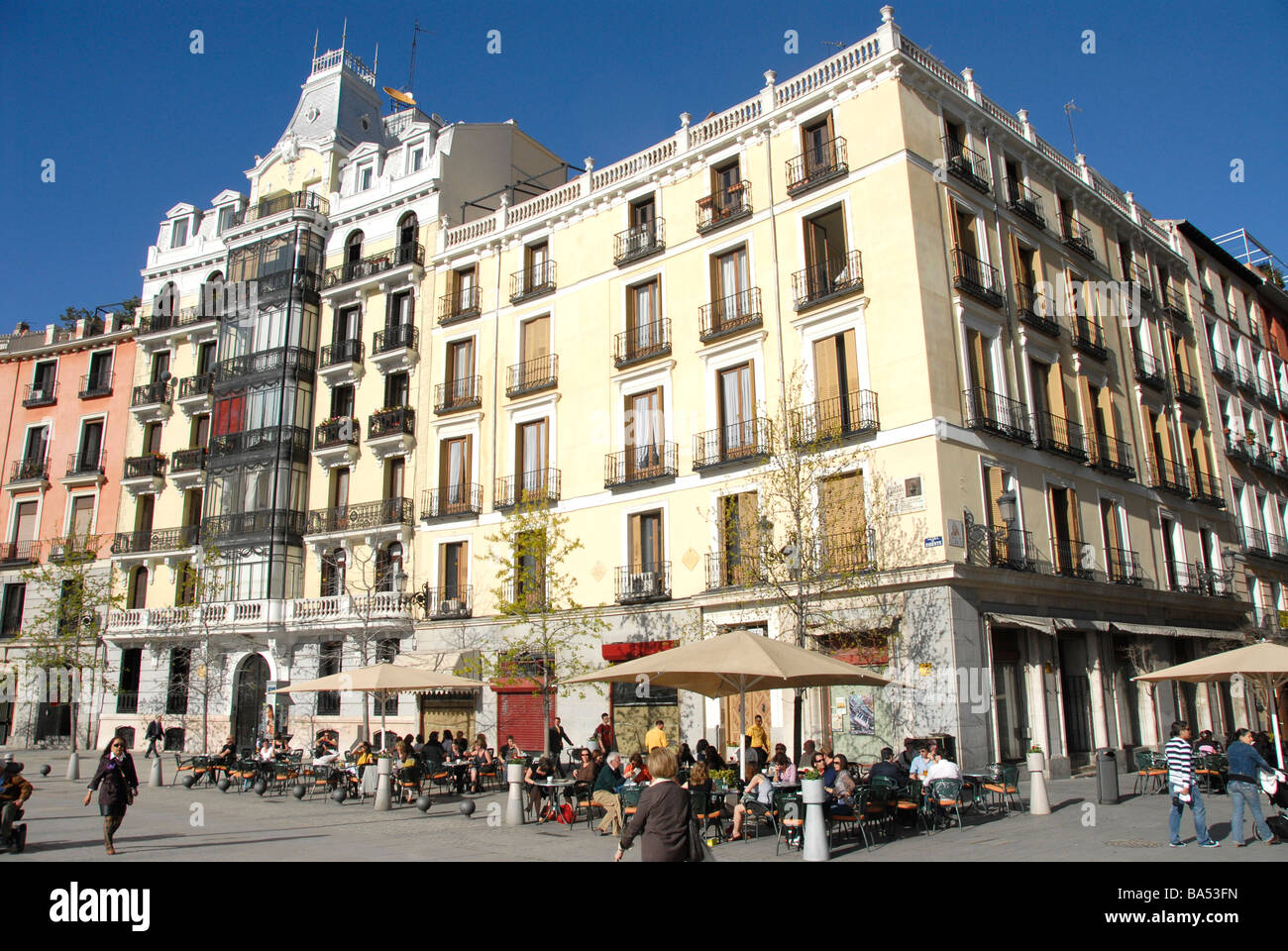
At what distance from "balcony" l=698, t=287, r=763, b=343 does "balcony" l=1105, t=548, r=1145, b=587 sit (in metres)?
12.3

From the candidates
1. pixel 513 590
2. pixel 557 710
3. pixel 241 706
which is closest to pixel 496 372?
pixel 513 590

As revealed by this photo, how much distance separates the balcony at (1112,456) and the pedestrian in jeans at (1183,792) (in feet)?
52.4

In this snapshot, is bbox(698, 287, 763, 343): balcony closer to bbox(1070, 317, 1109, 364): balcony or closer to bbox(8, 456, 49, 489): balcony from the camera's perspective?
bbox(1070, 317, 1109, 364): balcony

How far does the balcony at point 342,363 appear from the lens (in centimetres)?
3497

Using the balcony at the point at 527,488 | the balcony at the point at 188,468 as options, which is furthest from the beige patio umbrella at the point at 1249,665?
the balcony at the point at 188,468

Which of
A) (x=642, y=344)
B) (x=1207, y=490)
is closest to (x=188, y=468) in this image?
(x=642, y=344)

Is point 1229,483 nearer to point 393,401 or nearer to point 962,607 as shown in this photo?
point 962,607

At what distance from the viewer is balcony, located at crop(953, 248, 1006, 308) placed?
76.1ft

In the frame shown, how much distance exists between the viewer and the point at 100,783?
12461 millimetres

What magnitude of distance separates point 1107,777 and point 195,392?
36.2 metres

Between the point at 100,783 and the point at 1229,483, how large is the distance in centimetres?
3709

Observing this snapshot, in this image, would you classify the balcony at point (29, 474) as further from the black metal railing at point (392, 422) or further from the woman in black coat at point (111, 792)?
the woman in black coat at point (111, 792)

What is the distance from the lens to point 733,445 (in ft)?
81.7

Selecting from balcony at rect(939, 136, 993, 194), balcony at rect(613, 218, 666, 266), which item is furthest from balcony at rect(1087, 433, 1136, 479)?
balcony at rect(613, 218, 666, 266)
